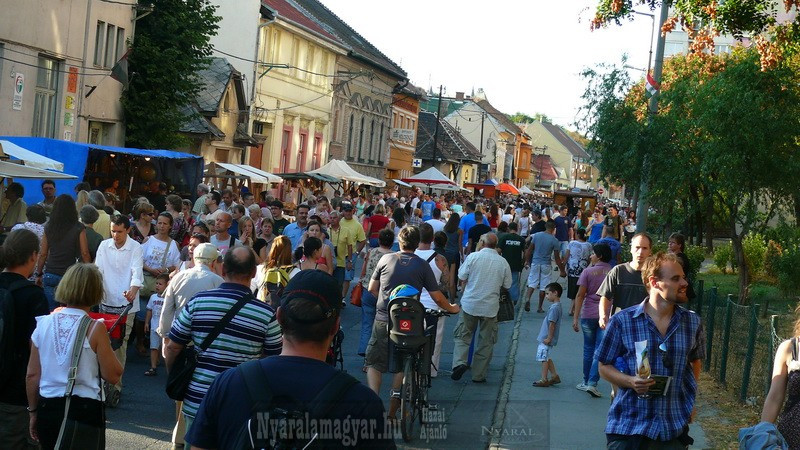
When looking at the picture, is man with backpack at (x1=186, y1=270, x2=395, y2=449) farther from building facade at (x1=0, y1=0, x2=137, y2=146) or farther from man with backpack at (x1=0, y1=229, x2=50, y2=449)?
building facade at (x1=0, y1=0, x2=137, y2=146)

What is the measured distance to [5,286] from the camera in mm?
6020

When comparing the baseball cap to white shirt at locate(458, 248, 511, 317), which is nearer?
the baseball cap

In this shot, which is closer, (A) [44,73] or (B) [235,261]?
(B) [235,261]

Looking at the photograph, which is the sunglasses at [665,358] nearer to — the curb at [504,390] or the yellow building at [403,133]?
the curb at [504,390]

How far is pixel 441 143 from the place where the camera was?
82688 millimetres

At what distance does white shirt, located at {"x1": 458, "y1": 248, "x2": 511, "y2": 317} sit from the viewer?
41.2ft

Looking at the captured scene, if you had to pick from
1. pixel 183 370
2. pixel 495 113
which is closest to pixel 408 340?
pixel 183 370

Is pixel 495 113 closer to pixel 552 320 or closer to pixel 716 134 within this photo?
pixel 716 134

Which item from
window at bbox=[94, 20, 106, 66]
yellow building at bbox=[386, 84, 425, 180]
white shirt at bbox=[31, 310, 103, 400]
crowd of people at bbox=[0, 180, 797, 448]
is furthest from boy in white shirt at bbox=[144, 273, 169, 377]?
yellow building at bbox=[386, 84, 425, 180]

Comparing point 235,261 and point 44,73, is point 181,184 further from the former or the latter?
point 235,261

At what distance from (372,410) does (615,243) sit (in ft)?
40.4

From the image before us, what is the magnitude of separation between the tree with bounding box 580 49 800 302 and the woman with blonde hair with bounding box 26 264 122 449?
15024 millimetres

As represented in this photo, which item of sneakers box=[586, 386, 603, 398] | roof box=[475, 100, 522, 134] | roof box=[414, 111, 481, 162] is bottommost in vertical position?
sneakers box=[586, 386, 603, 398]

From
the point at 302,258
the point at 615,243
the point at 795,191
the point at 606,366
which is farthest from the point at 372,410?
the point at 795,191
